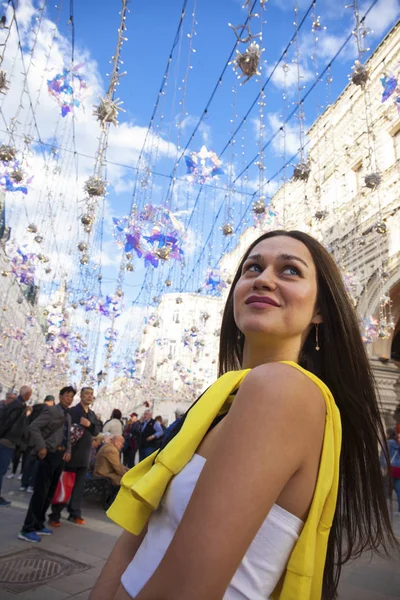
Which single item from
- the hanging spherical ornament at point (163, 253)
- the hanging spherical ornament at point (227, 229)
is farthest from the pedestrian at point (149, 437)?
the hanging spherical ornament at point (227, 229)

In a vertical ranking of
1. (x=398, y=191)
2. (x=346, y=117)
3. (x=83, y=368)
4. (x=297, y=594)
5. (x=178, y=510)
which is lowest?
(x=297, y=594)

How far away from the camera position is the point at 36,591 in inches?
116

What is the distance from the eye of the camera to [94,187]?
4.37 meters

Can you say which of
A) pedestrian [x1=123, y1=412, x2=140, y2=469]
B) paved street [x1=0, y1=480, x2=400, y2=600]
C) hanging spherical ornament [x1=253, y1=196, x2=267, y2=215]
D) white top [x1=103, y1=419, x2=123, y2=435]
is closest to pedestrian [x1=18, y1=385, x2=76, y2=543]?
paved street [x1=0, y1=480, x2=400, y2=600]

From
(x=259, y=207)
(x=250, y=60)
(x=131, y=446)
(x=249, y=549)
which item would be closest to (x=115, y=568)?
(x=249, y=549)

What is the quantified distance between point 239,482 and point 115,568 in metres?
0.48

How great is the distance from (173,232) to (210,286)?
4.33 meters

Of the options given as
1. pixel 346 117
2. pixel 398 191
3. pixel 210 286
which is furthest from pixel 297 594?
pixel 346 117

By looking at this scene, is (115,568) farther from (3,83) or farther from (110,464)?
(110,464)

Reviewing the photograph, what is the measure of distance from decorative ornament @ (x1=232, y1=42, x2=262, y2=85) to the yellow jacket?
3.42 meters

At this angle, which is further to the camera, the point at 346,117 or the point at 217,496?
the point at 346,117

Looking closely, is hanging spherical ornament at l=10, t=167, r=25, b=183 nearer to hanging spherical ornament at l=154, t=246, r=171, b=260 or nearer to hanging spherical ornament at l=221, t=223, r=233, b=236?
hanging spherical ornament at l=154, t=246, r=171, b=260

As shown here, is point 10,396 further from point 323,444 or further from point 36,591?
point 323,444

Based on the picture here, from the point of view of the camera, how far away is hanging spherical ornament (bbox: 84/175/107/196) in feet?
14.3
